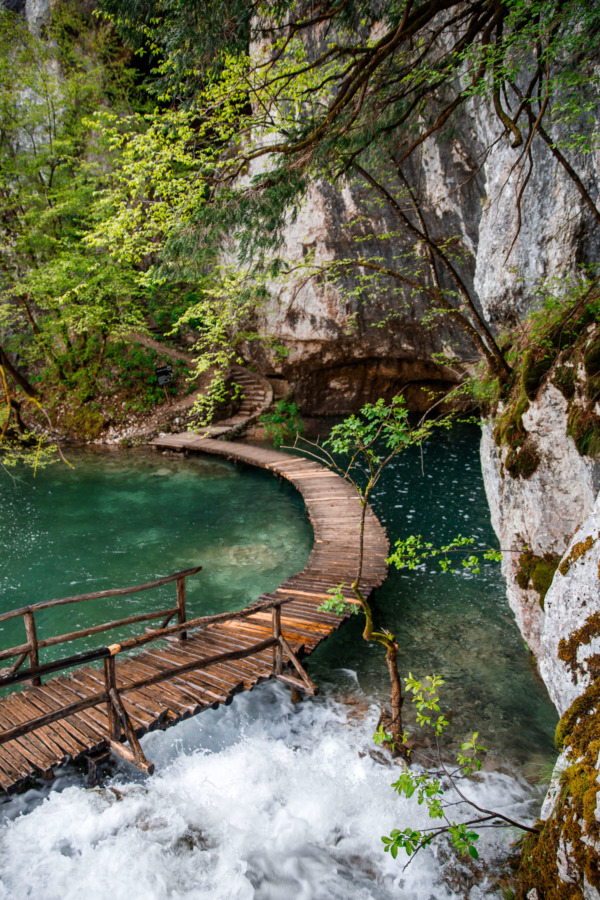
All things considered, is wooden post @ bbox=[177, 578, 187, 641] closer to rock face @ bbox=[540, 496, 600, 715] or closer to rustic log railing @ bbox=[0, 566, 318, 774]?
rustic log railing @ bbox=[0, 566, 318, 774]

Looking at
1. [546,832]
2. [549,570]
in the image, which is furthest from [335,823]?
[549,570]

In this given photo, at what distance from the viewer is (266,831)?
183 inches

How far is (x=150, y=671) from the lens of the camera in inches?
239

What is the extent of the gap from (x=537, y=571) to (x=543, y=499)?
33.3 inches

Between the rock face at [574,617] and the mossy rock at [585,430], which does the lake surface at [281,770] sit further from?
the mossy rock at [585,430]

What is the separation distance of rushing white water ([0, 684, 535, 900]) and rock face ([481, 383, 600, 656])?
1951 millimetres

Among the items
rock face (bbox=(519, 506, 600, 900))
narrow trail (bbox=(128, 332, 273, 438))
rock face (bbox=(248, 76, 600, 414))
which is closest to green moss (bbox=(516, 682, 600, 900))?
rock face (bbox=(519, 506, 600, 900))

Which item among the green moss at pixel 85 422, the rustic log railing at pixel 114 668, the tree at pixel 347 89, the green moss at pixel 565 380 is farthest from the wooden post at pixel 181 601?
the green moss at pixel 85 422

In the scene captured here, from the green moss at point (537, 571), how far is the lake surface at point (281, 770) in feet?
6.11

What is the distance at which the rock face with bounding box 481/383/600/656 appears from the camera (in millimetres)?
5055

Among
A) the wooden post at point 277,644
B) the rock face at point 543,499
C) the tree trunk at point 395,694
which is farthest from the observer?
the wooden post at point 277,644

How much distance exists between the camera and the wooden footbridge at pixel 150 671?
15.3 ft

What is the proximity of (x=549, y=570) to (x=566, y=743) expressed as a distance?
2529mm

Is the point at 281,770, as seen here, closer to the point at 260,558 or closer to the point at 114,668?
the point at 114,668
